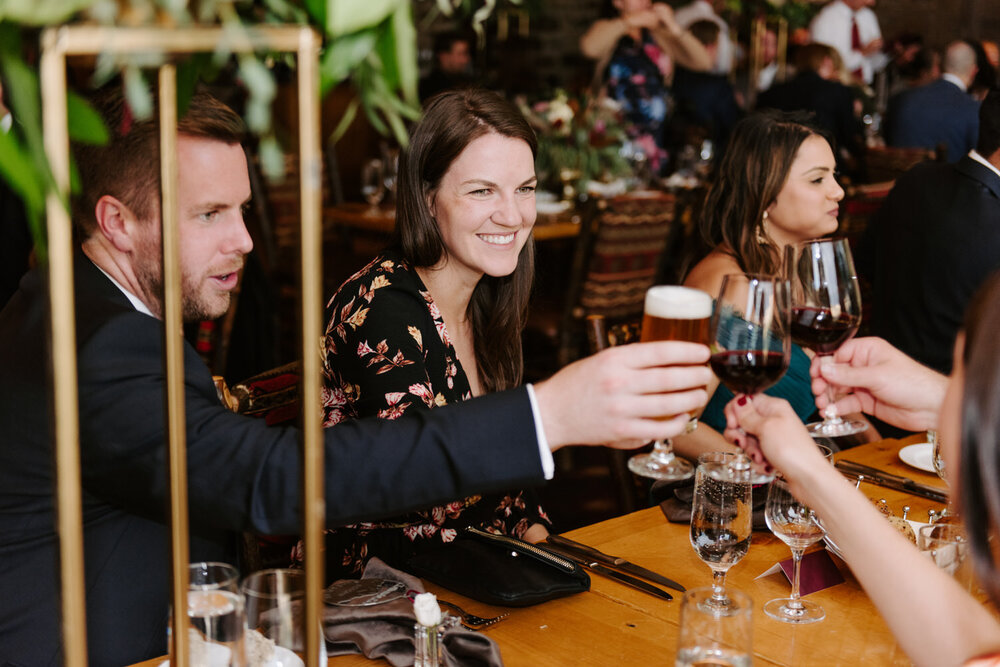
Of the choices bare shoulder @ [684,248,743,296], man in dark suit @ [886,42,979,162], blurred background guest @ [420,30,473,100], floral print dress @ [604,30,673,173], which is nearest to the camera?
bare shoulder @ [684,248,743,296]

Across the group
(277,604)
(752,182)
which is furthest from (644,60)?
(277,604)

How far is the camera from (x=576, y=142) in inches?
212

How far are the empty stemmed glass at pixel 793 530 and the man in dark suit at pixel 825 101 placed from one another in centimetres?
563

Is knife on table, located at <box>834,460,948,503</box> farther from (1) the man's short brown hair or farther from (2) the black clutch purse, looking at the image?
(1) the man's short brown hair

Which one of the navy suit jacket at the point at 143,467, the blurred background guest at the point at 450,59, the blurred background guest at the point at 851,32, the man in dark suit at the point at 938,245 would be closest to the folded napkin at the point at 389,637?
the navy suit jacket at the point at 143,467

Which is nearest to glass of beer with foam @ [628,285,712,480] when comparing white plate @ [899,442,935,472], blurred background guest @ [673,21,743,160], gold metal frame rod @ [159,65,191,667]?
gold metal frame rod @ [159,65,191,667]

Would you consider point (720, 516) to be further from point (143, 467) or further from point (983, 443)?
point (143, 467)

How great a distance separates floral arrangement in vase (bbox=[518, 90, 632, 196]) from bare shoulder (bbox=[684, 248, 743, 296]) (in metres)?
2.47

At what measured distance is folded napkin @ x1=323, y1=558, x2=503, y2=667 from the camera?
1.33m

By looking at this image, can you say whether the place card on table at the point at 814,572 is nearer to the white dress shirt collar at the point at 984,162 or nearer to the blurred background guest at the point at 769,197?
the blurred background guest at the point at 769,197

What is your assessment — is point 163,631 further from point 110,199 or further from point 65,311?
point 65,311

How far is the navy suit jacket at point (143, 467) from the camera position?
119 centimetres

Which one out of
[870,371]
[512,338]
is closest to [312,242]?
[870,371]

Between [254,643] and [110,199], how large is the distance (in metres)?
Answer: 0.76
